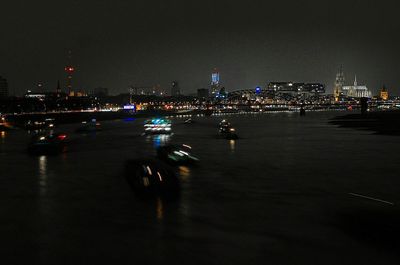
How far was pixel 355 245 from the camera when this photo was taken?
16297 mm

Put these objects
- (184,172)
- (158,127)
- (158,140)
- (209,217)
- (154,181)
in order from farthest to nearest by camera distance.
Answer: (158,127) → (158,140) → (184,172) → (154,181) → (209,217)

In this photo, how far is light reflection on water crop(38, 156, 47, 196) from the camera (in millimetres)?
28489

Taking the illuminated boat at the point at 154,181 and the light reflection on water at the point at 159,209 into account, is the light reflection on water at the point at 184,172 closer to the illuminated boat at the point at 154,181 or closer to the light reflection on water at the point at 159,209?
the illuminated boat at the point at 154,181

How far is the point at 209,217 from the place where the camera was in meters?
20.8

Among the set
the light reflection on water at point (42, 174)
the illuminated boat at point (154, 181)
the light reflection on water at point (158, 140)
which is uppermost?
the illuminated boat at point (154, 181)

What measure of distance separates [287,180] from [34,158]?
25627 mm

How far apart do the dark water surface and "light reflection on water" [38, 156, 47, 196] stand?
12 centimetres

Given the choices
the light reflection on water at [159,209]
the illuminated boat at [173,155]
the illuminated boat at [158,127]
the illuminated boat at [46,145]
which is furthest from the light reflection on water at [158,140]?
the light reflection on water at [159,209]

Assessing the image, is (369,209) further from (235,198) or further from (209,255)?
(209,255)

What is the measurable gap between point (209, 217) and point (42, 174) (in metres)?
18.0

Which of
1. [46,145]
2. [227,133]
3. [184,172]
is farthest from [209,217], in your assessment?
[227,133]

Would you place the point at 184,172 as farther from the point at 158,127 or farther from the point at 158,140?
the point at 158,127

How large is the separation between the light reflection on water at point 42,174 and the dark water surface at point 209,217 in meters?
0.12

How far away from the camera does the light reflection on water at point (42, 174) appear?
2849cm
